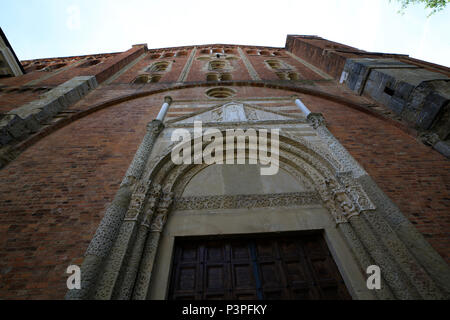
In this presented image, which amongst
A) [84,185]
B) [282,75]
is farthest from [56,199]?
[282,75]

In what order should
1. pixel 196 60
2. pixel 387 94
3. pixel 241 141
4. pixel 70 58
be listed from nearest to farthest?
1. pixel 241 141
2. pixel 387 94
3. pixel 196 60
4. pixel 70 58

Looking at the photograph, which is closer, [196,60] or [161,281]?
[161,281]

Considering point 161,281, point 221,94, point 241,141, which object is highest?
point 221,94

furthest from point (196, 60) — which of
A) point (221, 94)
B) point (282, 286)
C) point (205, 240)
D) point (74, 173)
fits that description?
point (282, 286)

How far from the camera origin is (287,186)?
14.5 ft

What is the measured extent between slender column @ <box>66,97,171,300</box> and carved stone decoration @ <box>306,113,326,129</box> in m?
4.16

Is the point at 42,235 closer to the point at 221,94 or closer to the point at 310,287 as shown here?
the point at 310,287

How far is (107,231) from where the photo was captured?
3025mm

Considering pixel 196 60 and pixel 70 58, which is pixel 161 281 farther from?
pixel 70 58

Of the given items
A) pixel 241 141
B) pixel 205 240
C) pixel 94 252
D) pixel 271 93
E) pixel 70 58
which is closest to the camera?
pixel 94 252

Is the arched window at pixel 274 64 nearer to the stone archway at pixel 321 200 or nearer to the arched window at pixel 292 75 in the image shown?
the arched window at pixel 292 75

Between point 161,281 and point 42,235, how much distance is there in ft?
6.24

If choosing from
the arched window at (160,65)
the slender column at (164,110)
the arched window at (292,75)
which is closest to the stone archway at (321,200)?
the slender column at (164,110)

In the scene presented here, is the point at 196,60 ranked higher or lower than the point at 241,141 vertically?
higher
